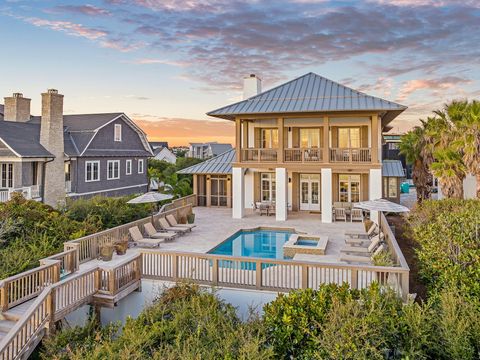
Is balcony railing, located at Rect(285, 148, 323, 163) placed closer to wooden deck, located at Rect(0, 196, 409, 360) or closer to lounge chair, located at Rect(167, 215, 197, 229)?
lounge chair, located at Rect(167, 215, 197, 229)

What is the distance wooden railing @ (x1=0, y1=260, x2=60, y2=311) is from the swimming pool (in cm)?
581

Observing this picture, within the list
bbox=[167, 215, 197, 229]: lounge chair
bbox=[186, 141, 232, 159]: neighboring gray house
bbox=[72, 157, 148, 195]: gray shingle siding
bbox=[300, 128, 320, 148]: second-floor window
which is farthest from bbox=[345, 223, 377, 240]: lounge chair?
bbox=[186, 141, 232, 159]: neighboring gray house

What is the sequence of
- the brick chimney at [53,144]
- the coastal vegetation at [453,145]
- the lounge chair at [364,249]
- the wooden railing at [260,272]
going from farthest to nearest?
the brick chimney at [53,144]
the coastal vegetation at [453,145]
the lounge chair at [364,249]
the wooden railing at [260,272]

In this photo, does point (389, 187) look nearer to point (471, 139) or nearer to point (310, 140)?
point (310, 140)

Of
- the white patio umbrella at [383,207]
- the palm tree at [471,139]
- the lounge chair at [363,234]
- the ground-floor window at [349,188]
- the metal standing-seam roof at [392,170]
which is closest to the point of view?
the white patio umbrella at [383,207]

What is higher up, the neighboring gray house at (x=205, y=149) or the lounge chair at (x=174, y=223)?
the neighboring gray house at (x=205, y=149)

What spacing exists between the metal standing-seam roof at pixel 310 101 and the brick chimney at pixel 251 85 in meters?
3.10

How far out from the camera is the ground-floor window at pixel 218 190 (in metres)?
26.2

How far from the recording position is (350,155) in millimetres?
Result: 20047

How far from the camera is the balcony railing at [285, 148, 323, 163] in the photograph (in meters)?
21.0

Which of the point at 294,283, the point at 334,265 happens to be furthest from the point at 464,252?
the point at 294,283

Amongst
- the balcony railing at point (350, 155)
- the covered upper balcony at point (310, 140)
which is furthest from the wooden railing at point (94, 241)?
the balcony railing at point (350, 155)

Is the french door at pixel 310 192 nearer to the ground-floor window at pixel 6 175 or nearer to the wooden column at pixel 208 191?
the wooden column at pixel 208 191

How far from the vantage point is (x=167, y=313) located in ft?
26.5
